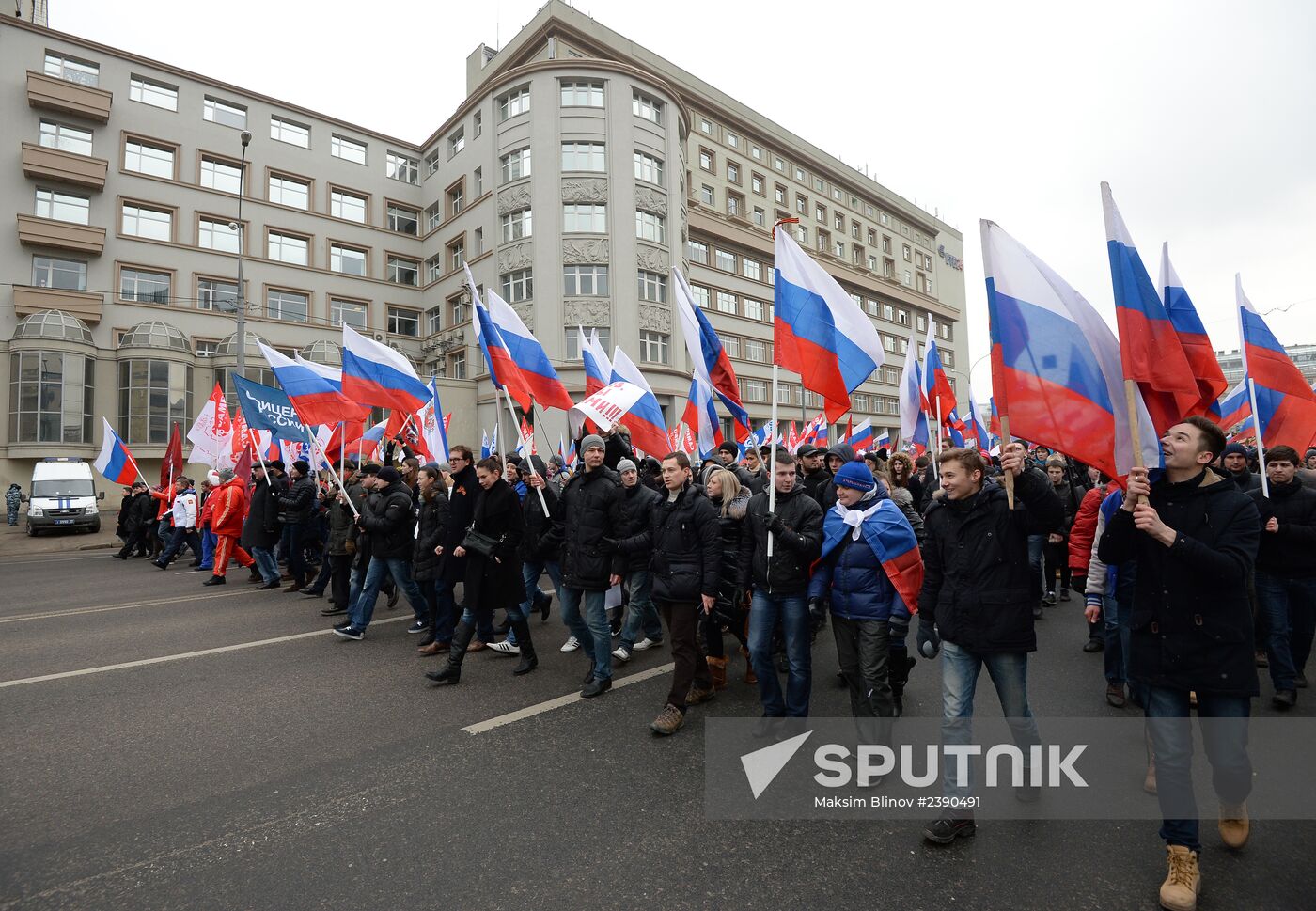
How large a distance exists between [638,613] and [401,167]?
42091mm

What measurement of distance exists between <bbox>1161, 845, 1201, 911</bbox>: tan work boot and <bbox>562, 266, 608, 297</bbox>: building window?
102ft

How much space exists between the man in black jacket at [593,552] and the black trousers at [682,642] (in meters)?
0.59

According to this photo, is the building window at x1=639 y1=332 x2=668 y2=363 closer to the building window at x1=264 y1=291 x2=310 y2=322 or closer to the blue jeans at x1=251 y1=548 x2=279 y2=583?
the building window at x1=264 y1=291 x2=310 y2=322

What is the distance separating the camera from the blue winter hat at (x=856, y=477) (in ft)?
14.1

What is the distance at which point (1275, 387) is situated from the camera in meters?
5.82

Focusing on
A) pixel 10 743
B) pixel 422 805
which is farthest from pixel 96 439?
pixel 422 805

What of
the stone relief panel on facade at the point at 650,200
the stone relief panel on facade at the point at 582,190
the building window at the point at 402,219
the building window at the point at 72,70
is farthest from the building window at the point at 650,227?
the building window at the point at 72,70

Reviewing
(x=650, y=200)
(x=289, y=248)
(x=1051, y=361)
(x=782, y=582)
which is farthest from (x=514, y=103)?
(x=1051, y=361)

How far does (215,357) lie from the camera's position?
31812 millimetres

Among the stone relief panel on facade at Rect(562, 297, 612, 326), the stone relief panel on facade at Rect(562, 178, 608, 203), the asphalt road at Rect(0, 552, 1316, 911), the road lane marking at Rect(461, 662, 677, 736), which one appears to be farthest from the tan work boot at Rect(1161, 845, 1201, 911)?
the stone relief panel on facade at Rect(562, 178, 608, 203)

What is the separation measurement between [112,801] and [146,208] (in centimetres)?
3880

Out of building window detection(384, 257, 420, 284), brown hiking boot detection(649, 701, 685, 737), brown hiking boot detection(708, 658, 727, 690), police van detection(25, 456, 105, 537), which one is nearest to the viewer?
brown hiking boot detection(649, 701, 685, 737)

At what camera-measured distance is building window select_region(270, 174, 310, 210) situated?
119 ft

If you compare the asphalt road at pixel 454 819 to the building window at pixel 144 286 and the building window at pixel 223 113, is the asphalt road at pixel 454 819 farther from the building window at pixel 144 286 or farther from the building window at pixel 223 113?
the building window at pixel 223 113
